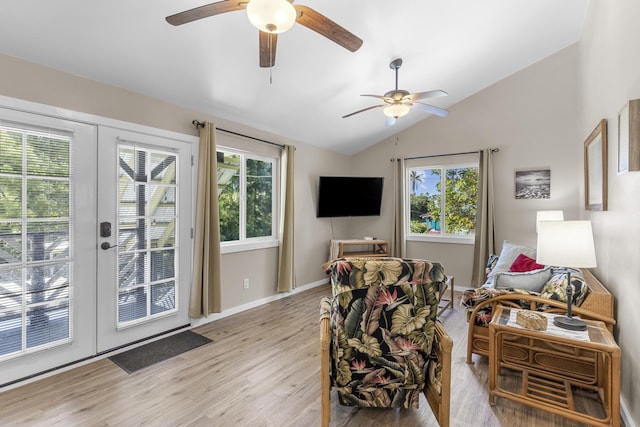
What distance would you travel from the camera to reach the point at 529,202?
4543mm

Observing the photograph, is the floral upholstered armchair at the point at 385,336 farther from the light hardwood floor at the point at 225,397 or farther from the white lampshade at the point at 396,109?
the white lampshade at the point at 396,109

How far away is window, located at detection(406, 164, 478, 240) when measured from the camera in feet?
16.7

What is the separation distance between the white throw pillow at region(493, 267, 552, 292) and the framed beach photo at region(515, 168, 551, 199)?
2323 mm

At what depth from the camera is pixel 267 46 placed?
6.03ft

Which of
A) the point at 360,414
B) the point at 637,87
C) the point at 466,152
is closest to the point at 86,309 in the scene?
the point at 360,414

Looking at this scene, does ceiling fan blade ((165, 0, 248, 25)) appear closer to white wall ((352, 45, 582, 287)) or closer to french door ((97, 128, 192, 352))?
french door ((97, 128, 192, 352))

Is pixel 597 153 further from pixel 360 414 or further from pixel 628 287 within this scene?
pixel 360 414

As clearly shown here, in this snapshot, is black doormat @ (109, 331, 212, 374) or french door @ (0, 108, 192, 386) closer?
french door @ (0, 108, 192, 386)

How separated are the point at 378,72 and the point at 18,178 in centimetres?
354

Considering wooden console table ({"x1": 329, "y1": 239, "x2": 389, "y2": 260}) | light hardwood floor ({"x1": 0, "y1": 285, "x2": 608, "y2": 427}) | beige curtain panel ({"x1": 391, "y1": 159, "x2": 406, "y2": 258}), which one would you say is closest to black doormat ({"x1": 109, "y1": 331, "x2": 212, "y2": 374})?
light hardwood floor ({"x1": 0, "y1": 285, "x2": 608, "y2": 427})

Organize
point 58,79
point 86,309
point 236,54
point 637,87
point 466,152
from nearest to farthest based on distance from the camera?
point 637,87, point 58,79, point 86,309, point 236,54, point 466,152

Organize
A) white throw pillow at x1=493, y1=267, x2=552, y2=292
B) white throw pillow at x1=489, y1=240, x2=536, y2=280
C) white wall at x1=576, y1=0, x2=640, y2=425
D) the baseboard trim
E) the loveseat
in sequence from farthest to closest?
white throw pillow at x1=489, y1=240, x2=536, y2=280
the baseboard trim
white throw pillow at x1=493, y1=267, x2=552, y2=292
the loveseat
white wall at x1=576, y1=0, x2=640, y2=425

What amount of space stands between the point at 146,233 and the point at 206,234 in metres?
Result: 0.57

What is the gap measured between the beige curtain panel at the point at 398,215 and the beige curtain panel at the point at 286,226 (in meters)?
2.00
